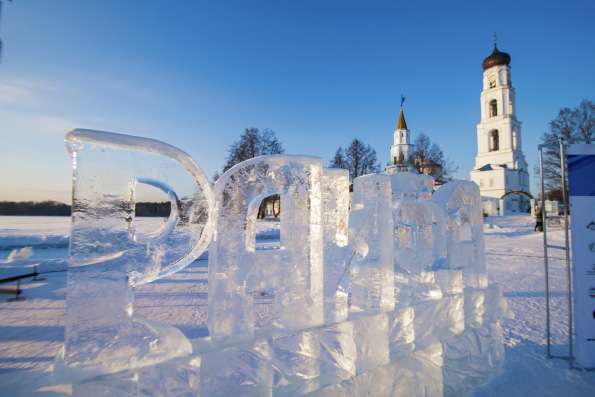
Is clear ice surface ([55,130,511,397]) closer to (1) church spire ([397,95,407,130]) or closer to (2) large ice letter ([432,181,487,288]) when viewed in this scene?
(2) large ice letter ([432,181,487,288])

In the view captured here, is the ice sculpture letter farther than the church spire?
No

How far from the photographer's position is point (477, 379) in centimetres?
287

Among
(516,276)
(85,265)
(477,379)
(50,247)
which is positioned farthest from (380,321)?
(50,247)

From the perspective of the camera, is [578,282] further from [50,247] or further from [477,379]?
[50,247]

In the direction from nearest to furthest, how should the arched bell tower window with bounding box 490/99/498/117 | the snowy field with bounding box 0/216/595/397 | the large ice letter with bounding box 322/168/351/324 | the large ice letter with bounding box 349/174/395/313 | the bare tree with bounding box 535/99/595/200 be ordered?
1. the large ice letter with bounding box 322/168/351/324
2. the large ice letter with bounding box 349/174/395/313
3. the snowy field with bounding box 0/216/595/397
4. the bare tree with bounding box 535/99/595/200
5. the arched bell tower window with bounding box 490/99/498/117

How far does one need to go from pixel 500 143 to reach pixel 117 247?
5154 cm

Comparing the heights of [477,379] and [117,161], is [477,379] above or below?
below

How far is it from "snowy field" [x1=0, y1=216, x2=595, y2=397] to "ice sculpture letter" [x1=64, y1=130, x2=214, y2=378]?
246 mm

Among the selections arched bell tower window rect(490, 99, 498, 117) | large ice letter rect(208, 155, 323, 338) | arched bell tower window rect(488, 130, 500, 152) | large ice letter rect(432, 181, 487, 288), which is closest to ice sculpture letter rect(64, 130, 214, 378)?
large ice letter rect(208, 155, 323, 338)

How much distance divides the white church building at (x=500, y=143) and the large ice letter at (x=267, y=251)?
44349 mm

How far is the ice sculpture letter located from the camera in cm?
151

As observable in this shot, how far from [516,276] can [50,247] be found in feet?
53.8

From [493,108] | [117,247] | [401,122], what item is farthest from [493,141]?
[117,247]

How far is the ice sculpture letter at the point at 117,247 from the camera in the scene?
4.96ft
